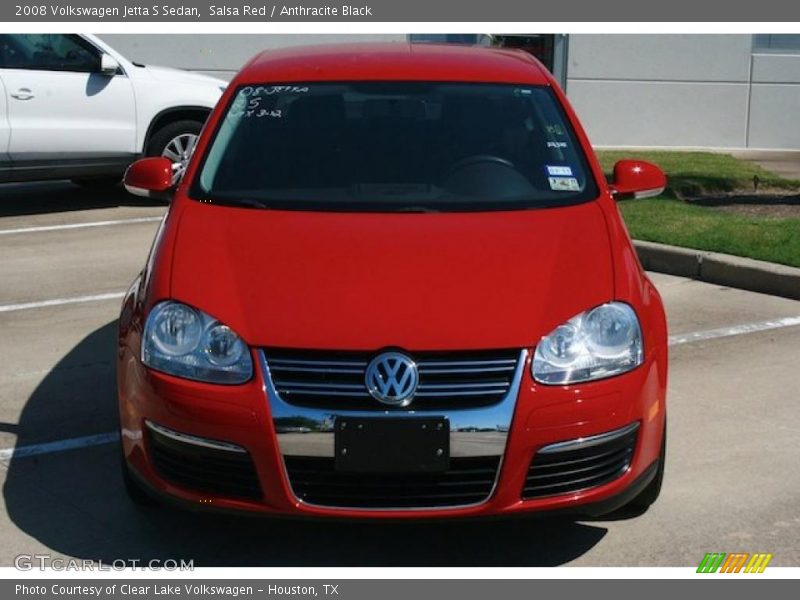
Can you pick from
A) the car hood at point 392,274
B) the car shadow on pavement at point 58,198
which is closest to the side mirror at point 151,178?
the car hood at point 392,274

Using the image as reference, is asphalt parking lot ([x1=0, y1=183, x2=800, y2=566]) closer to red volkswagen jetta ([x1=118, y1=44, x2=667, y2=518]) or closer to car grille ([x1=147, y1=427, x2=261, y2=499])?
red volkswagen jetta ([x1=118, y1=44, x2=667, y2=518])

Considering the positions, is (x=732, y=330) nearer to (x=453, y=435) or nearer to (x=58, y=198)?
(x=453, y=435)

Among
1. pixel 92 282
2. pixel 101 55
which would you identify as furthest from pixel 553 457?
pixel 101 55

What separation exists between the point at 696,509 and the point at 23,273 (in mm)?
5557

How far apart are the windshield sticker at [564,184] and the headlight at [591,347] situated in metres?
0.92

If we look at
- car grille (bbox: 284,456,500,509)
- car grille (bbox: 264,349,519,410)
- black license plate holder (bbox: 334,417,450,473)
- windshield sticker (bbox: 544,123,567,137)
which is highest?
windshield sticker (bbox: 544,123,567,137)

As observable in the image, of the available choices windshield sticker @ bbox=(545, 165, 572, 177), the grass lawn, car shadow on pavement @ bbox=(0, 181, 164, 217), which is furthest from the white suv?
windshield sticker @ bbox=(545, 165, 572, 177)

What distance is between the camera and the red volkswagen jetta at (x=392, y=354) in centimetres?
407

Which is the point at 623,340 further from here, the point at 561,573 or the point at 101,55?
the point at 101,55

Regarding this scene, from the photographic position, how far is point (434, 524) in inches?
165

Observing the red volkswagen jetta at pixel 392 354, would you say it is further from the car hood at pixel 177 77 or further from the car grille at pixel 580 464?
the car hood at pixel 177 77

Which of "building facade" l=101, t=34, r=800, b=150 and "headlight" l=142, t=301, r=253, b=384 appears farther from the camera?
"building facade" l=101, t=34, r=800, b=150

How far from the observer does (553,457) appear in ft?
13.6

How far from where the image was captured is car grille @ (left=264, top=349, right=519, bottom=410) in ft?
13.4
